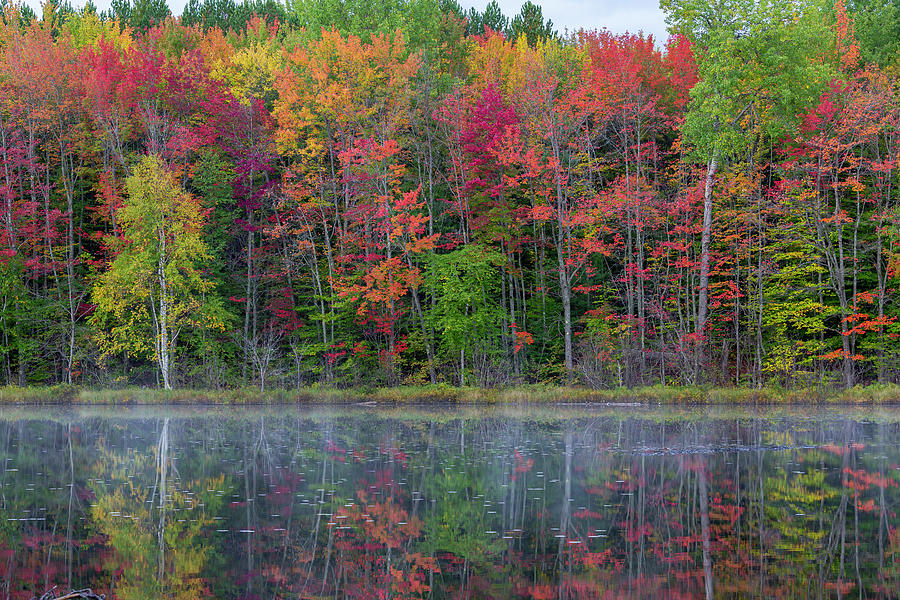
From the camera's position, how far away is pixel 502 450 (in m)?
19.5

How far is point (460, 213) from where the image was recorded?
4003cm

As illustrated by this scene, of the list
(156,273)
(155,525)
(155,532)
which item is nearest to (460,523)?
(155,532)

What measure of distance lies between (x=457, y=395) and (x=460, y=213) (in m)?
8.96

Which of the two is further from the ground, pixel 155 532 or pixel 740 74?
pixel 740 74

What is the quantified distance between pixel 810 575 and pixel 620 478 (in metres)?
6.24

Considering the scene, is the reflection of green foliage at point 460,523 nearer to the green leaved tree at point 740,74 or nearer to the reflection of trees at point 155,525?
the reflection of trees at point 155,525

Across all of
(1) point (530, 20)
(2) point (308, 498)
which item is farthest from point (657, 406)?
(1) point (530, 20)

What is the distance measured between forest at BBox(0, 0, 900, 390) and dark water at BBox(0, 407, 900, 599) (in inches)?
603

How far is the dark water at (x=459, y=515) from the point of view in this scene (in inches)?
354

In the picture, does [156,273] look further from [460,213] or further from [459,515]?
[459,515]

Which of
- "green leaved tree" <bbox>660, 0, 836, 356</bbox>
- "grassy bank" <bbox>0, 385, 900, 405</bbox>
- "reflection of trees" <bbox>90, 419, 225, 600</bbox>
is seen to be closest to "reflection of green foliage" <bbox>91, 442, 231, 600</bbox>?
"reflection of trees" <bbox>90, 419, 225, 600</bbox>

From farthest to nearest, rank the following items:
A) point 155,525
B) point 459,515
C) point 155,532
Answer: point 459,515, point 155,525, point 155,532

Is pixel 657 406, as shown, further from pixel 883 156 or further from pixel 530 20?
pixel 530 20

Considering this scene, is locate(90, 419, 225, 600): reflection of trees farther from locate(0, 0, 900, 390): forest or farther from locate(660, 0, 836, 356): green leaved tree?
locate(660, 0, 836, 356): green leaved tree
